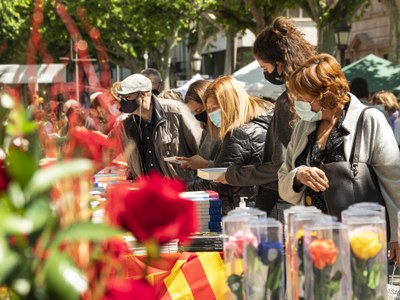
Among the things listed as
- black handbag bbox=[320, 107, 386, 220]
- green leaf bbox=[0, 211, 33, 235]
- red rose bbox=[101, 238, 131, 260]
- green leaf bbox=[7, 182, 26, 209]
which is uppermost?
green leaf bbox=[7, 182, 26, 209]

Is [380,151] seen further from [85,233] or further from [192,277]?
[85,233]

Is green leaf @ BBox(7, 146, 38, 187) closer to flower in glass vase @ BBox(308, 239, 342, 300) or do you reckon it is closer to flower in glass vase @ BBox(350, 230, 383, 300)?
flower in glass vase @ BBox(308, 239, 342, 300)

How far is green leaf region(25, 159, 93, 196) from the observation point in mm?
1600

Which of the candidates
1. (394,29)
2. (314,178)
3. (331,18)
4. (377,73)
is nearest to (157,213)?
(314,178)

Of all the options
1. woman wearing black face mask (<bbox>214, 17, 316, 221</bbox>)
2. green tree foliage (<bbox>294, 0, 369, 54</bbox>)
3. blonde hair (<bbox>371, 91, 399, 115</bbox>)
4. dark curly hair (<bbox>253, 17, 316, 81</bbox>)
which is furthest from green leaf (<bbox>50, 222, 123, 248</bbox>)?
green tree foliage (<bbox>294, 0, 369, 54</bbox>)

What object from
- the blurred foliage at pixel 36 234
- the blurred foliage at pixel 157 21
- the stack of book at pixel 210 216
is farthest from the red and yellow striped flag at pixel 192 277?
the blurred foliage at pixel 36 234

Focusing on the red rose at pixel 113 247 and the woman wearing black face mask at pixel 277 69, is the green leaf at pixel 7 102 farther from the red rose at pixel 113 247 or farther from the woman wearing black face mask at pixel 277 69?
the woman wearing black face mask at pixel 277 69

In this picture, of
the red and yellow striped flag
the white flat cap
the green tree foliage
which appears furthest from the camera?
the green tree foliage

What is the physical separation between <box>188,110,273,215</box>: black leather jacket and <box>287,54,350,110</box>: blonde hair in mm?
1630

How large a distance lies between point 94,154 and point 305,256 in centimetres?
112

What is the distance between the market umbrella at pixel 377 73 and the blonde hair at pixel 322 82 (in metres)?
14.4

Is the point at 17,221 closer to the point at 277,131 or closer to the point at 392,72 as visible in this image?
the point at 277,131

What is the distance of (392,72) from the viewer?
19141mm

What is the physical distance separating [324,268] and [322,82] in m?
1.65
